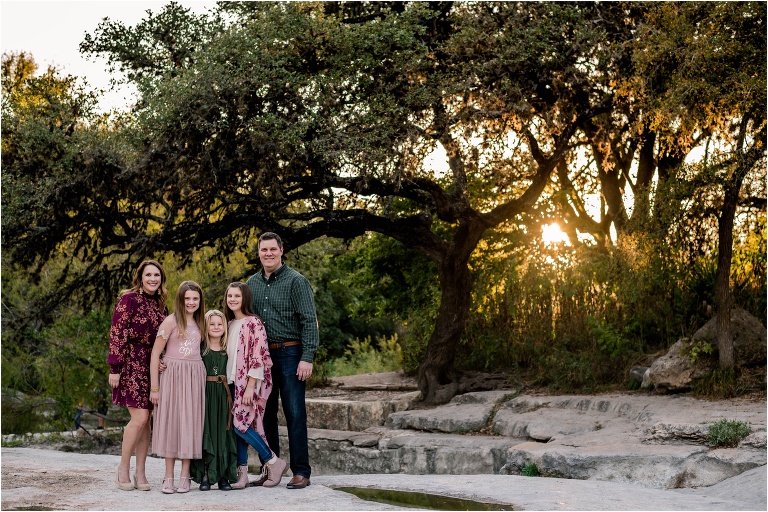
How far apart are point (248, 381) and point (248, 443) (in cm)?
52

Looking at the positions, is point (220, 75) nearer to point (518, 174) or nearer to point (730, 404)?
point (518, 174)

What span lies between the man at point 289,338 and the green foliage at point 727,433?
4.66 m

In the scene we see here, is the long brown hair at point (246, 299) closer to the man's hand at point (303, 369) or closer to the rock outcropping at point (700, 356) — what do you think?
the man's hand at point (303, 369)

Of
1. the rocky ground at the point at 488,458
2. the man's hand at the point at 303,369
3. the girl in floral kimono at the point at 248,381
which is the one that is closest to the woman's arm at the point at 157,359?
the girl in floral kimono at the point at 248,381

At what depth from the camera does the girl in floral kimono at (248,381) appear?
22.9 feet

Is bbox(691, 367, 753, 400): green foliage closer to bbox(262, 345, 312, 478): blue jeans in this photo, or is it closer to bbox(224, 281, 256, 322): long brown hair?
bbox(262, 345, 312, 478): blue jeans

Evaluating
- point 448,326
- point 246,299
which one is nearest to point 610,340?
point 448,326

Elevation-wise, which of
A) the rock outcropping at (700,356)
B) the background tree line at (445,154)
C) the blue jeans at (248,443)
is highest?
the background tree line at (445,154)

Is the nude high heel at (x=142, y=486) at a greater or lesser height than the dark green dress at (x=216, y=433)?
lesser

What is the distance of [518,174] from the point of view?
16.5 m

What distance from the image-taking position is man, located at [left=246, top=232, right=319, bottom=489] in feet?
23.7

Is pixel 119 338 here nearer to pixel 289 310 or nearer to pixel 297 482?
pixel 289 310

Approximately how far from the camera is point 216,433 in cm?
696

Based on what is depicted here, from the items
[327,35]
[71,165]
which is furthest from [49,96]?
[327,35]
